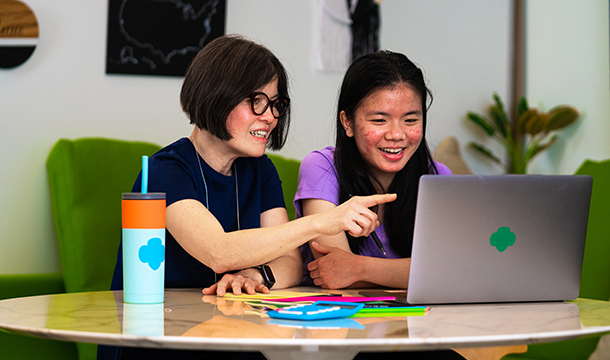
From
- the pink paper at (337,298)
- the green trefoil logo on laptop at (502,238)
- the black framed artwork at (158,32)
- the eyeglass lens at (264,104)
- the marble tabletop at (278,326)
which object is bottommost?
the pink paper at (337,298)

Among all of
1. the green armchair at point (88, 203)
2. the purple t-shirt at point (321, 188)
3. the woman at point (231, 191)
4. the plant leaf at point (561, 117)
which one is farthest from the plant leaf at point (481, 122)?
the green armchair at point (88, 203)

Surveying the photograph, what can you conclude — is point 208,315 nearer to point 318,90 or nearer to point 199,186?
point 199,186

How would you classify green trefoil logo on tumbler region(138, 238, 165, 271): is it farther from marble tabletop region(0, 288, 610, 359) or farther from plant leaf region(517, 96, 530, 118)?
plant leaf region(517, 96, 530, 118)

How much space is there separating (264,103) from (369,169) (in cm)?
41

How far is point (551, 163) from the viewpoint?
2846 mm

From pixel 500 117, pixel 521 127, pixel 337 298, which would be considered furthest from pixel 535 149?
pixel 337 298

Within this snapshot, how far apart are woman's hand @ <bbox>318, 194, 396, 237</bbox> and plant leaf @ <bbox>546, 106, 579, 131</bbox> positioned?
6.59ft

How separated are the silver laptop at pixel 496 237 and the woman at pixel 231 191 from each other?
0.14 meters

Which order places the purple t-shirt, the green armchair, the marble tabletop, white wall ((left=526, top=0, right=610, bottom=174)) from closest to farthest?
the marble tabletop → the purple t-shirt → the green armchair → white wall ((left=526, top=0, right=610, bottom=174))

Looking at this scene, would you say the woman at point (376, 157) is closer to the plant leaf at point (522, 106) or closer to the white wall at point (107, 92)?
the white wall at point (107, 92)

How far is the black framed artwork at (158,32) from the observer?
2.08m

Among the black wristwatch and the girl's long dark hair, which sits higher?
the girl's long dark hair

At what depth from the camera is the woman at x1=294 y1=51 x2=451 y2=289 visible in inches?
56.7

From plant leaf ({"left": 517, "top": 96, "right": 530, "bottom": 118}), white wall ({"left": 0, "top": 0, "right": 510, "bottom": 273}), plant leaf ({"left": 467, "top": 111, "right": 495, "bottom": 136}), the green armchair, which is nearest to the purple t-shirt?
the green armchair
